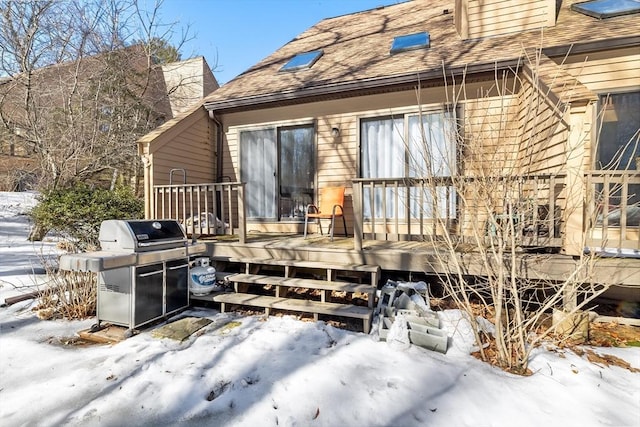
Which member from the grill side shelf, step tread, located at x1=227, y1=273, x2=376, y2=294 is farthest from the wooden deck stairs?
the grill side shelf

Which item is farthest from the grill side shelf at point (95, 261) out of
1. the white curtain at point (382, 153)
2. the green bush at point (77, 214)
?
the white curtain at point (382, 153)

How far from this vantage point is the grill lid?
10.7 ft

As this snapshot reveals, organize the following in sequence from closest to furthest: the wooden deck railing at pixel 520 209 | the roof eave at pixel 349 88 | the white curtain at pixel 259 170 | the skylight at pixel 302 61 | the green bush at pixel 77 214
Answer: the wooden deck railing at pixel 520 209 → the roof eave at pixel 349 88 → the green bush at pixel 77 214 → the white curtain at pixel 259 170 → the skylight at pixel 302 61

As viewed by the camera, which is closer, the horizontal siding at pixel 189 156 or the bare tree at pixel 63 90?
the horizontal siding at pixel 189 156

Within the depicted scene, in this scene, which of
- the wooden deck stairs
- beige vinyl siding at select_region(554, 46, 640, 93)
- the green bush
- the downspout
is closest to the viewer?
the wooden deck stairs

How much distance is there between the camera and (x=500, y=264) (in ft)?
8.39

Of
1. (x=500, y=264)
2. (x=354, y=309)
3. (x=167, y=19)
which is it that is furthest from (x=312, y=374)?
(x=167, y=19)

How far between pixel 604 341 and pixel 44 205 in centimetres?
762

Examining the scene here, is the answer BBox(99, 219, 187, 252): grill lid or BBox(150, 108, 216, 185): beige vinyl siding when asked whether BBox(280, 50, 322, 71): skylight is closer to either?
BBox(150, 108, 216, 185): beige vinyl siding

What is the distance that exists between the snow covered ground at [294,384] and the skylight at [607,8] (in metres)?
5.23

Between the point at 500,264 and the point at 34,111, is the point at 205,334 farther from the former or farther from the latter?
the point at 34,111

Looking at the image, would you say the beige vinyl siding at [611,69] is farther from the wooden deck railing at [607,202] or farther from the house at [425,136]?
the wooden deck railing at [607,202]

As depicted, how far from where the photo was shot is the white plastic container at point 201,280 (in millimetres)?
3965

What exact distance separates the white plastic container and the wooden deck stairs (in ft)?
0.29
